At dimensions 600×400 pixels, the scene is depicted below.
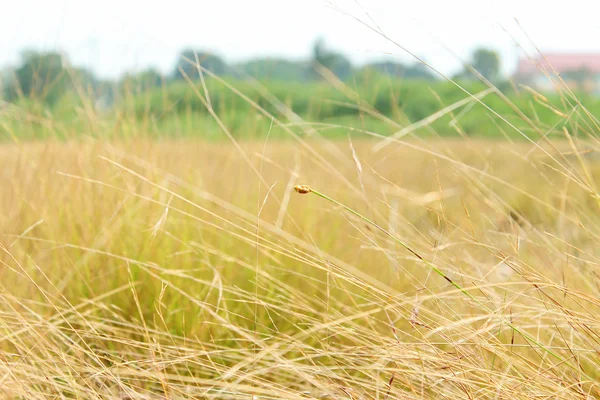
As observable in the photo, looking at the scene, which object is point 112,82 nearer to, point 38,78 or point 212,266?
point 38,78

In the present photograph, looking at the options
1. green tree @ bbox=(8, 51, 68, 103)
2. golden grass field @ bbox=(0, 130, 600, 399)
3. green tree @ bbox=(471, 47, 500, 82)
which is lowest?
golden grass field @ bbox=(0, 130, 600, 399)

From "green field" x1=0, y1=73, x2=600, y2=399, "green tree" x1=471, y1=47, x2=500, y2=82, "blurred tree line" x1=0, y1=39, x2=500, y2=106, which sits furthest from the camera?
"blurred tree line" x1=0, y1=39, x2=500, y2=106

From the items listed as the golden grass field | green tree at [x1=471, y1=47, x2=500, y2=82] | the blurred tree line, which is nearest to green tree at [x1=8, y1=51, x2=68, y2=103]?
the blurred tree line

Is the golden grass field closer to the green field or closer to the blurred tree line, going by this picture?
the green field

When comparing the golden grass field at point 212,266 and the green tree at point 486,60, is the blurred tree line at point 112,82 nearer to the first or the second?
the green tree at point 486,60

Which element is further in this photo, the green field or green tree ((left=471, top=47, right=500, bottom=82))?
green tree ((left=471, top=47, right=500, bottom=82))

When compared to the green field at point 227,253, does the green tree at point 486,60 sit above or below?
above

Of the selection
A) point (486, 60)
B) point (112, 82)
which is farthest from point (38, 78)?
point (486, 60)

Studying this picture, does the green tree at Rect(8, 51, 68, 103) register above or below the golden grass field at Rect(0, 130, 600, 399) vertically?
above

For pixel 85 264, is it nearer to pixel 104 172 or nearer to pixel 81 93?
pixel 104 172

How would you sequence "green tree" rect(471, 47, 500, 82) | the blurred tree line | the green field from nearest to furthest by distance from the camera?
1. the green field
2. "green tree" rect(471, 47, 500, 82)
3. the blurred tree line

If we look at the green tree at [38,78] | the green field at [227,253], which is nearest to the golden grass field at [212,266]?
the green field at [227,253]

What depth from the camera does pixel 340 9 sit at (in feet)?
3.39

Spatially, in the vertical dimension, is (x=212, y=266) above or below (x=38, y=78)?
below
